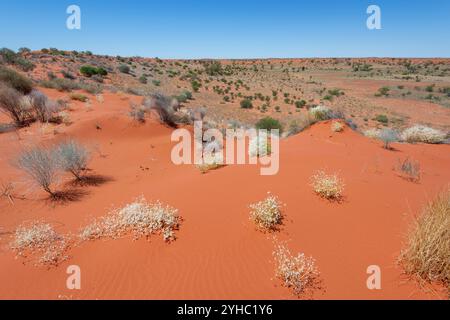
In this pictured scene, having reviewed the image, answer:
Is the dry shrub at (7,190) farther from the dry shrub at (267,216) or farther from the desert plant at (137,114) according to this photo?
the desert plant at (137,114)

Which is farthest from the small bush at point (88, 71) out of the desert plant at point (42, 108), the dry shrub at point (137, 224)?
the dry shrub at point (137, 224)

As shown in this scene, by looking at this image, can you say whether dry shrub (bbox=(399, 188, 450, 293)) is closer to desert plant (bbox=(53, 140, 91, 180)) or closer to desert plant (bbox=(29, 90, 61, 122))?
desert plant (bbox=(53, 140, 91, 180))

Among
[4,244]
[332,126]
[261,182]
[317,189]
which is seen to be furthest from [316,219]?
[332,126]

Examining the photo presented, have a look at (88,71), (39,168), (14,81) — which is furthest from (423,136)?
(88,71)

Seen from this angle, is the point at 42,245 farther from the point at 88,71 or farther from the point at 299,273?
the point at 88,71

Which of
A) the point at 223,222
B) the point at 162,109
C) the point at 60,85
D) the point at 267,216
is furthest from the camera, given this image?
the point at 60,85
